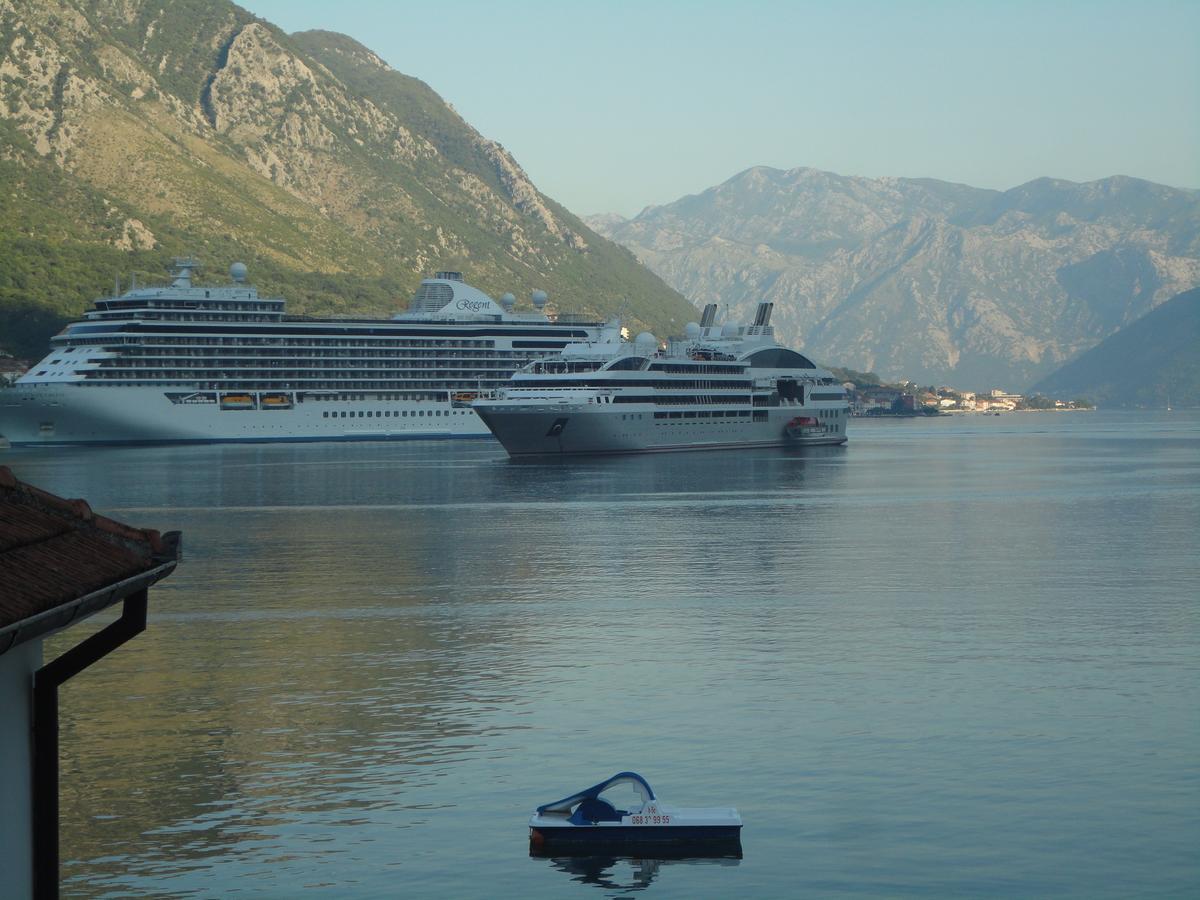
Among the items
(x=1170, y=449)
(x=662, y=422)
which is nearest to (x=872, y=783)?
(x=662, y=422)

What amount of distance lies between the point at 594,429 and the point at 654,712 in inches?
3576

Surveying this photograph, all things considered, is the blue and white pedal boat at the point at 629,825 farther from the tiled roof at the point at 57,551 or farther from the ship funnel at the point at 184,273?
the ship funnel at the point at 184,273

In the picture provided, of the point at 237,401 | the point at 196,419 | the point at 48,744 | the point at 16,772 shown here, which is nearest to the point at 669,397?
the point at 196,419

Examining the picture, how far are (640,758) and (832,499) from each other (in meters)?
56.0

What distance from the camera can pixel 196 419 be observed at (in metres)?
151

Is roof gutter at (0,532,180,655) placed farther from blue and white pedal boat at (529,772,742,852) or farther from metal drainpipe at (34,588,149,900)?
blue and white pedal boat at (529,772,742,852)

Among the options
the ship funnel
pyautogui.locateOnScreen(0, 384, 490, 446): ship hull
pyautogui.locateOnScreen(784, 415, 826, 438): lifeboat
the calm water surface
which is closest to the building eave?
the calm water surface

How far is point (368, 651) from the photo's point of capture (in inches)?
1260

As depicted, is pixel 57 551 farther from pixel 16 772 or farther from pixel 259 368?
pixel 259 368

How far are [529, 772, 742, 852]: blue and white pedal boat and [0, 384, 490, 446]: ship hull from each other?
13041 centimetres

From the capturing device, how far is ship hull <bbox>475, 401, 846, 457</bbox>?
4488 inches

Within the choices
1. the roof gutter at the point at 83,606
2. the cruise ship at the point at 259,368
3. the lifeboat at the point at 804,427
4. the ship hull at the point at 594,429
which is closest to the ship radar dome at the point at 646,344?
the ship hull at the point at 594,429

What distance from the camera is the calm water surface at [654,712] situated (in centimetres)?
1856

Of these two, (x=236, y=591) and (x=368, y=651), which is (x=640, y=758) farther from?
(x=236, y=591)
